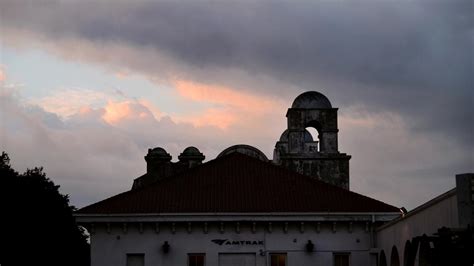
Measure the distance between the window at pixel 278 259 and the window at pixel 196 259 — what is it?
261 cm

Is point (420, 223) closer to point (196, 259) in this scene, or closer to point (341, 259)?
point (341, 259)

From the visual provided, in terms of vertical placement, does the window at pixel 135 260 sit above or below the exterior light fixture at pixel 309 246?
below

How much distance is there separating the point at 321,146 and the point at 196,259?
14293 millimetres

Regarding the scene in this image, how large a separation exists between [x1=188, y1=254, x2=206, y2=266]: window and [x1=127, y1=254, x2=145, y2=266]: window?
176cm

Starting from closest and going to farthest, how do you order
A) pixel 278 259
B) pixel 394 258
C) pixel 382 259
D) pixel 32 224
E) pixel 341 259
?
pixel 394 258, pixel 382 259, pixel 278 259, pixel 341 259, pixel 32 224

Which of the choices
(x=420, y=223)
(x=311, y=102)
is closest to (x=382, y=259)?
(x=420, y=223)

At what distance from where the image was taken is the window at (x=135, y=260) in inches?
1307

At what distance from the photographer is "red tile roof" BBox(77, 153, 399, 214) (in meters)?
33.1

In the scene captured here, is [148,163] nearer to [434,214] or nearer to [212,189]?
[212,189]

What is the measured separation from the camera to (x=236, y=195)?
34.2 m

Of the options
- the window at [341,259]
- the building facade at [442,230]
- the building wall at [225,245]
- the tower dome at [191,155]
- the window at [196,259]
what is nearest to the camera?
the building facade at [442,230]

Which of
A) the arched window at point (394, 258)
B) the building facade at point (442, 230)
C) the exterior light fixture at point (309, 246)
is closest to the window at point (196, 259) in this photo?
the exterior light fixture at point (309, 246)

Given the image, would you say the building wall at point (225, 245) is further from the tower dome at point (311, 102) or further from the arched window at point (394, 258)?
the tower dome at point (311, 102)

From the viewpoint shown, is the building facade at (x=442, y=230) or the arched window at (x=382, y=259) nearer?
the building facade at (x=442, y=230)
